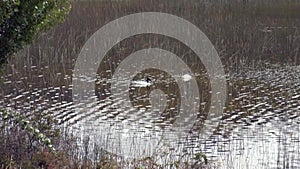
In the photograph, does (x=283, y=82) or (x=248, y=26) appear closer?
(x=283, y=82)

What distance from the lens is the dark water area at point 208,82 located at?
9.53 meters

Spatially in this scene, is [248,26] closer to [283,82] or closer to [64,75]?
[283,82]

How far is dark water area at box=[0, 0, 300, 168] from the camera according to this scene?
953cm

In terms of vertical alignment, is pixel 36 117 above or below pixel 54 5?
below

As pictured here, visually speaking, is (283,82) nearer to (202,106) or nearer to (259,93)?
(259,93)

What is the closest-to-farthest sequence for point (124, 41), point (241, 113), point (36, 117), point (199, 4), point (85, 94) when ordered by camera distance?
point (36, 117), point (241, 113), point (85, 94), point (124, 41), point (199, 4)

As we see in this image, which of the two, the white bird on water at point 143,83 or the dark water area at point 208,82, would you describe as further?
the white bird on water at point 143,83

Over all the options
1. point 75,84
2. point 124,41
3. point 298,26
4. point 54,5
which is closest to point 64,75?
point 75,84

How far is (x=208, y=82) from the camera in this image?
13523 millimetres

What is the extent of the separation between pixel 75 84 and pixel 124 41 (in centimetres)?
487

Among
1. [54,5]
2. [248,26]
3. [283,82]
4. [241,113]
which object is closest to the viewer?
[54,5]

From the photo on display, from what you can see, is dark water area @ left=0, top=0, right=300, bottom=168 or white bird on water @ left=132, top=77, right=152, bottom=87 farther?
white bird on water @ left=132, top=77, right=152, bottom=87

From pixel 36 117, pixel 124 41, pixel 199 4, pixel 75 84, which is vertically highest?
pixel 199 4

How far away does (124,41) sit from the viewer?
17.8 metres
